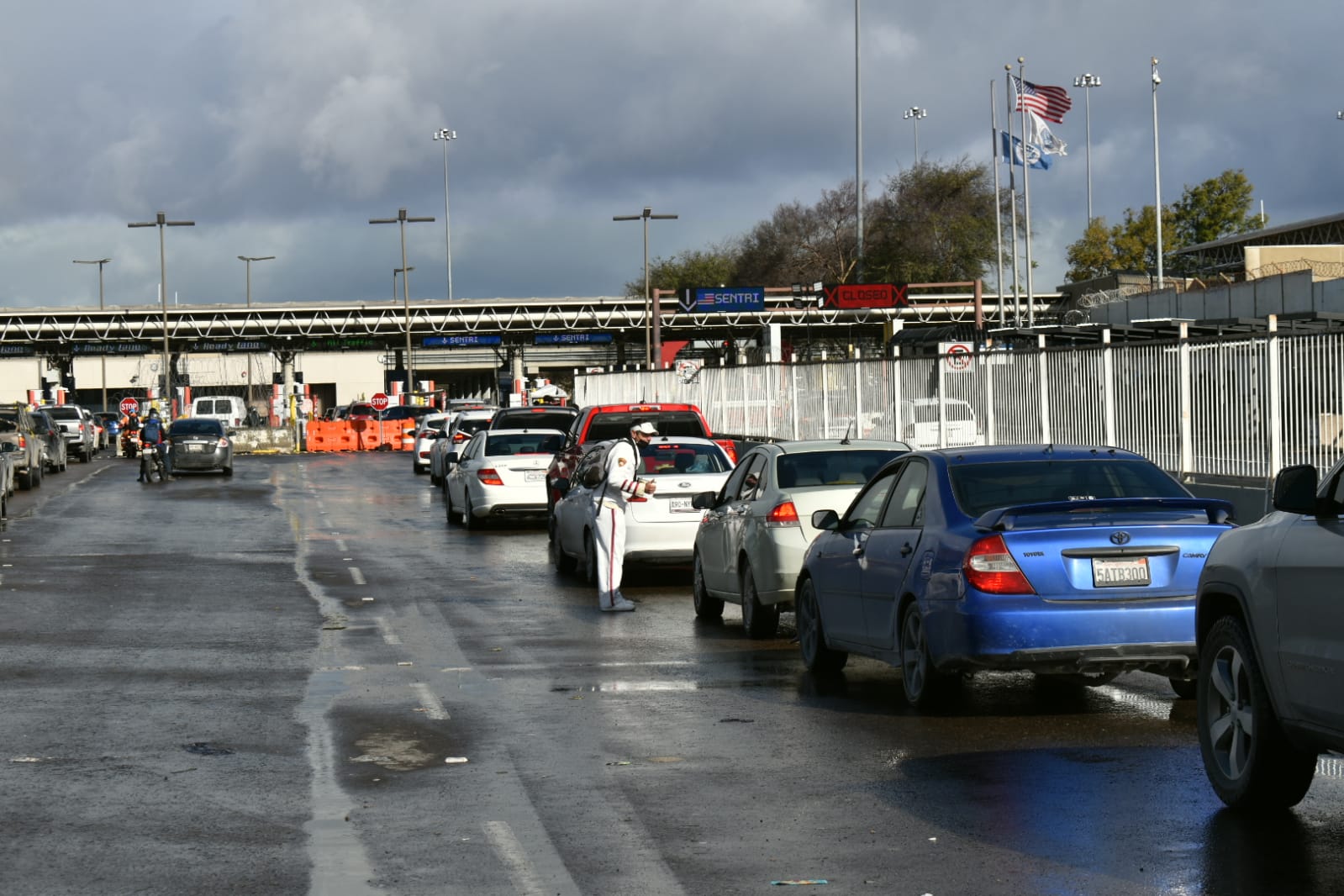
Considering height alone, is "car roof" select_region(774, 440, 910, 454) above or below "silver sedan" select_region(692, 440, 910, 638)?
above

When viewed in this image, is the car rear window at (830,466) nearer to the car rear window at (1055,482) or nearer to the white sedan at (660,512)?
the white sedan at (660,512)

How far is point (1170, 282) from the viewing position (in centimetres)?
7438

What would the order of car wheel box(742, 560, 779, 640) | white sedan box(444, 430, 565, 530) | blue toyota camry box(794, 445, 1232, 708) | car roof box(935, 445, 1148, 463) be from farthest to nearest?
1. white sedan box(444, 430, 565, 530)
2. car wheel box(742, 560, 779, 640)
3. car roof box(935, 445, 1148, 463)
4. blue toyota camry box(794, 445, 1232, 708)

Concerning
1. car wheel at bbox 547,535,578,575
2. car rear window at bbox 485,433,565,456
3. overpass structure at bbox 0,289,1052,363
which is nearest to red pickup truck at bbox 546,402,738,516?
car rear window at bbox 485,433,565,456

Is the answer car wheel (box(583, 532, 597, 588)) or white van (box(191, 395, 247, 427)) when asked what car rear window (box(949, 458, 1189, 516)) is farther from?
white van (box(191, 395, 247, 427))

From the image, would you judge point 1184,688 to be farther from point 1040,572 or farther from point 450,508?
point 450,508

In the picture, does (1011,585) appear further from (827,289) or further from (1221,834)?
(827,289)

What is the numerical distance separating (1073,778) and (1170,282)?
68.7 m

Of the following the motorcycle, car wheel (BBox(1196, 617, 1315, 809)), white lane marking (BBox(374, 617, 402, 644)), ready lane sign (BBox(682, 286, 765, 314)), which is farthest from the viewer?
ready lane sign (BBox(682, 286, 765, 314))

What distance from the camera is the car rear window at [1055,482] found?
10.7 meters

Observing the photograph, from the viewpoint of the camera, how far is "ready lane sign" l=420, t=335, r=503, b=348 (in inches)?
4033

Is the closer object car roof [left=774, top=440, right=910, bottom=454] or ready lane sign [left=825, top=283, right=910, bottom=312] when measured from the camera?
car roof [left=774, top=440, right=910, bottom=454]

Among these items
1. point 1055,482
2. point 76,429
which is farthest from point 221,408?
point 1055,482

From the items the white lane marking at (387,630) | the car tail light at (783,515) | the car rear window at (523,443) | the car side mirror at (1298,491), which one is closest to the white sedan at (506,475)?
the car rear window at (523,443)
